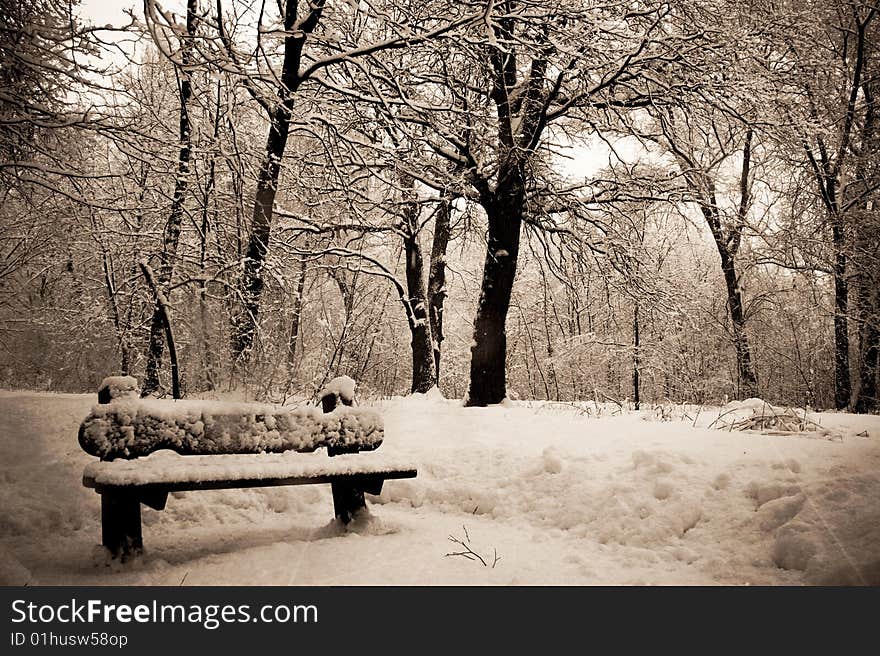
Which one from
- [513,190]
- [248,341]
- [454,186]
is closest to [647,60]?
[513,190]

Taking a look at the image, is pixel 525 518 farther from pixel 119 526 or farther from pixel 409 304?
pixel 409 304

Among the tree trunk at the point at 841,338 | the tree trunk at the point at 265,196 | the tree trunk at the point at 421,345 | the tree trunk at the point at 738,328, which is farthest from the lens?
the tree trunk at the point at 738,328

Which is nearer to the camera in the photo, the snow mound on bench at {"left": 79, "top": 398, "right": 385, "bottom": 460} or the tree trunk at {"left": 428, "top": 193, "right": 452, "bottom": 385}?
the snow mound on bench at {"left": 79, "top": 398, "right": 385, "bottom": 460}

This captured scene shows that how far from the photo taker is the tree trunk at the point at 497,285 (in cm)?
817

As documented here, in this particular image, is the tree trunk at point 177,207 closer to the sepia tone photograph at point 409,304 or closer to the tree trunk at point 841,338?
the sepia tone photograph at point 409,304

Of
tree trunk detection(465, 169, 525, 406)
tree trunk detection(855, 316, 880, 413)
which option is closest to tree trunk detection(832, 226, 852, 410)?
tree trunk detection(855, 316, 880, 413)

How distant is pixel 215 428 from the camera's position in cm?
323

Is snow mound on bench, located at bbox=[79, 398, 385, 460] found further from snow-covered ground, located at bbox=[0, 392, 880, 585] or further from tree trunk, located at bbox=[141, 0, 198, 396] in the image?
tree trunk, located at bbox=[141, 0, 198, 396]

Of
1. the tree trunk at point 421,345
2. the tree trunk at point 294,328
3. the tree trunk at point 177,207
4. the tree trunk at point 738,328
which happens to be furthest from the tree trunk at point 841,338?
the tree trunk at point 177,207

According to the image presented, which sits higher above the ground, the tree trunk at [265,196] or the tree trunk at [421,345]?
the tree trunk at [265,196]

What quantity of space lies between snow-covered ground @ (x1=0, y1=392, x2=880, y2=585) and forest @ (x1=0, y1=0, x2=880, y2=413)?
200 cm

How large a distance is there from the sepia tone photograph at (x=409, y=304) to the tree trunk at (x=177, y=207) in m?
0.07

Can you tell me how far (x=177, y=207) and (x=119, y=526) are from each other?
4.42 meters

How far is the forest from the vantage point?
5.47 m
